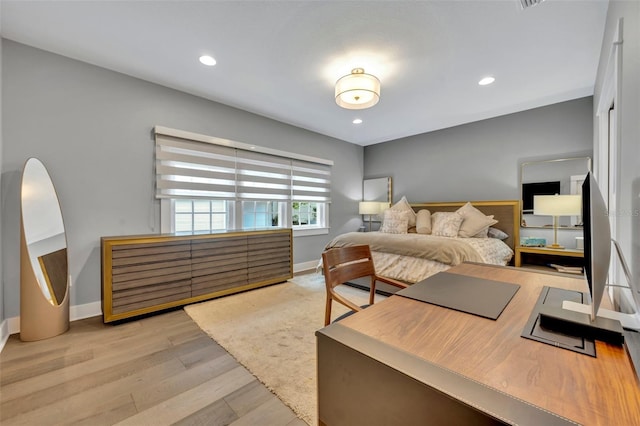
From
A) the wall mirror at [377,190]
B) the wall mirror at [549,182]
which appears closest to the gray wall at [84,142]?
the wall mirror at [377,190]

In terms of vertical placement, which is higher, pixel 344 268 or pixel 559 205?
pixel 559 205

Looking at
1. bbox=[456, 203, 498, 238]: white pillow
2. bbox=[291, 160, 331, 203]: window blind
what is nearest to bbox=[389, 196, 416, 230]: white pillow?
A: bbox=[456, 203, 498, 238]: white pillow

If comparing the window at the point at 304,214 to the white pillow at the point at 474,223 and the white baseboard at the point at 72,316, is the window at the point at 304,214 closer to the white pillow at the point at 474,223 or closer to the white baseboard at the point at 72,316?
the white pillow at the point at 474,223

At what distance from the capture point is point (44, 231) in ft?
7.48

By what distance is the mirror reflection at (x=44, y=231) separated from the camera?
2.18m

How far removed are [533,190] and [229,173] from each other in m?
4.34

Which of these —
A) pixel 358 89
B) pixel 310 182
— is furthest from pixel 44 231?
pixel 310 182

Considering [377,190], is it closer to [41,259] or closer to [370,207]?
[370,207]

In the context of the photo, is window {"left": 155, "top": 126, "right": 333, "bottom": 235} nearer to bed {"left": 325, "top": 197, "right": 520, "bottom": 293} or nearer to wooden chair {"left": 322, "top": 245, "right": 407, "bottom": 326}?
bed {"left": 325, "top": 197, "right": 520, "bottom": 293}

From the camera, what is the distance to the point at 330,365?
2.48 feet

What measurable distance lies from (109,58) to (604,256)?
3.72m

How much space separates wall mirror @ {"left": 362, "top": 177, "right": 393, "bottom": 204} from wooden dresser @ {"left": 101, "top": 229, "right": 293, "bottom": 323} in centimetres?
257

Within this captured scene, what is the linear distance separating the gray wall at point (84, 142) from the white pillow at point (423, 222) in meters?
3.53

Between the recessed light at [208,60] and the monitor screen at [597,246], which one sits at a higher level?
the recessed light at [208,60]
